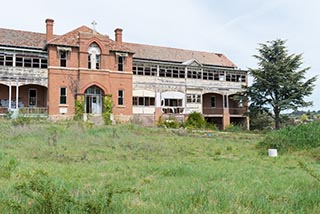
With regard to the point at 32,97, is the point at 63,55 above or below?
above

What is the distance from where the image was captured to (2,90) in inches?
1287

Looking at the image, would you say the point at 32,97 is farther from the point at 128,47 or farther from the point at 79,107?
Result: the point at 128,47

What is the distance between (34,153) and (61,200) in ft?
28.1

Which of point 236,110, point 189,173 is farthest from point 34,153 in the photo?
point 236,110

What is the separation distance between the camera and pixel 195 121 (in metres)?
35.8

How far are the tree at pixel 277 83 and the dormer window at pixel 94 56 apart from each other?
1738 centimetres

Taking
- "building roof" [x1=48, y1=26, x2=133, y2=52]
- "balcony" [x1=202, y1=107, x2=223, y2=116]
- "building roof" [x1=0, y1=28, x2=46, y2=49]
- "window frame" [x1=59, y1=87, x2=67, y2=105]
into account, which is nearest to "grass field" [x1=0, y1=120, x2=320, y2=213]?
"window frame" [x1=59, y1=87, x2=67, y2=105]

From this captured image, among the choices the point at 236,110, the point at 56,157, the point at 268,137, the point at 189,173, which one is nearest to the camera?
the point at 189,173

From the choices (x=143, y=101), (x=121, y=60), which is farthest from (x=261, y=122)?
(x=121, y=60)

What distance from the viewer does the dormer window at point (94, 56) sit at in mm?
33531

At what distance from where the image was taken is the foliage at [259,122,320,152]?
15.8 m

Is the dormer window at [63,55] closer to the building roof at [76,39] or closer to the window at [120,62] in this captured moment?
the building roof at [76,39]

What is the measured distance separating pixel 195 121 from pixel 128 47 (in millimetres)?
11768

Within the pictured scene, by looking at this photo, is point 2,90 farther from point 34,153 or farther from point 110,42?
point 34,153
